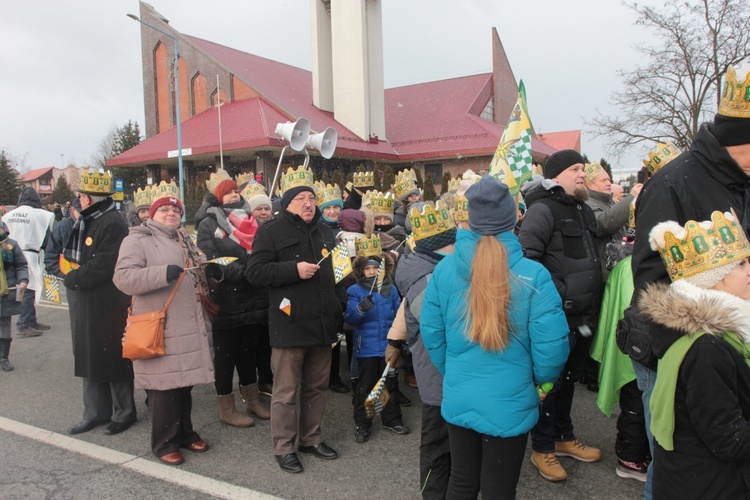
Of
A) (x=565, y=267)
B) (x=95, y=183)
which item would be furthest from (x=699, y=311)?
(x=95, y=183)

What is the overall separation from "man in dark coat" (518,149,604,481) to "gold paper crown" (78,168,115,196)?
11.6 ft

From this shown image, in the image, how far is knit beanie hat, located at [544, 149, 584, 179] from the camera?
4.04 meters

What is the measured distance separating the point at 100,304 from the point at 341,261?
2.16m

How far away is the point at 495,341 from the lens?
252cm

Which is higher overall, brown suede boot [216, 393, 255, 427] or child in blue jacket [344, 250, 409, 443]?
child in blue jacket [344, 250, 409, 443]

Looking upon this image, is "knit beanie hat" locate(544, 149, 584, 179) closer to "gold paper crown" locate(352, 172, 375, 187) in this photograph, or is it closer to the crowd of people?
the crowd of people

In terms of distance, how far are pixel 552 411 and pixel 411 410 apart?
1.63 m

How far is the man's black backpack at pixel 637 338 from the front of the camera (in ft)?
7.72

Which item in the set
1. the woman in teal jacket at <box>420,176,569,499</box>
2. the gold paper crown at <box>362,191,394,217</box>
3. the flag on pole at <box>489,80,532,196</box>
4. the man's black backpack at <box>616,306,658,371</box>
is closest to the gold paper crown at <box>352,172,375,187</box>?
the gold paper crown at <box>362,191,394,217</box>

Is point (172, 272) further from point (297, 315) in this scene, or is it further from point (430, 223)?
point (430, 223)

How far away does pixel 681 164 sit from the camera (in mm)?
2555

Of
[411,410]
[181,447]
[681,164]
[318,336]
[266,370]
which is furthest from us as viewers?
[266,370]

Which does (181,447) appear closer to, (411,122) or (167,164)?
(167,164)

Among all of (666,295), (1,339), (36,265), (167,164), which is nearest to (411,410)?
(666,295)
